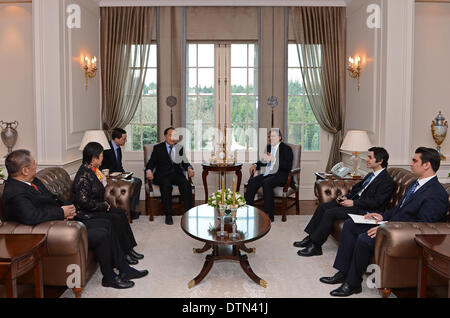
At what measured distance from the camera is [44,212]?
3.46 meters

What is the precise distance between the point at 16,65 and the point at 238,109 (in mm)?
3796

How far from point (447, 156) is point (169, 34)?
16.8 feet

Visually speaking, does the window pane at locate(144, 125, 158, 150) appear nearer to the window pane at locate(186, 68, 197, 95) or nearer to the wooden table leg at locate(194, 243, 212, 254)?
the window pane at locate(186, 68, 197, 95)

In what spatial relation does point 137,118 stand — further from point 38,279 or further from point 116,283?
point 38,279

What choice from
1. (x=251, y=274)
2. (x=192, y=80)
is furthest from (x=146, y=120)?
(x=251, y=274)

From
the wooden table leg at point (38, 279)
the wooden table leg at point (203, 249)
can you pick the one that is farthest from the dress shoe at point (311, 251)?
the wooden table leg at point (38, 279)

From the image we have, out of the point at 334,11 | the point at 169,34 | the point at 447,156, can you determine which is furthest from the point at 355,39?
the point at 169,34

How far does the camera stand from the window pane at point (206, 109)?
7641 millimetres

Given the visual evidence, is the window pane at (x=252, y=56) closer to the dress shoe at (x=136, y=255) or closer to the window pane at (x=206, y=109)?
the window pane at (x=206, y=109)

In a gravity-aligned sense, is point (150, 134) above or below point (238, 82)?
below

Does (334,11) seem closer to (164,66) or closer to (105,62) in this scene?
(164,66)

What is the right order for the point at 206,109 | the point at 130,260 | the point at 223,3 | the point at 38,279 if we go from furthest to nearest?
the point at 206,109 → the point at 223,3 → the point at 130,260 → the point at 38,279

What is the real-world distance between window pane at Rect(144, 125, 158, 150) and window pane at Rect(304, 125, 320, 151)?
114 inches

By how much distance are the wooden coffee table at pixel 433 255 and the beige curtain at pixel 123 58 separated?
5.70 meters
